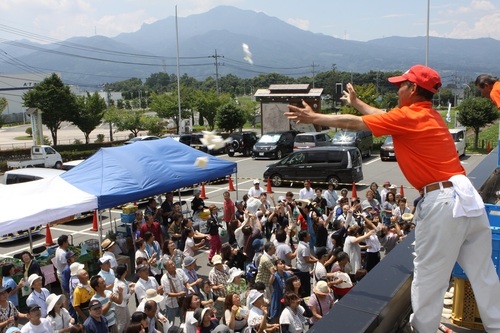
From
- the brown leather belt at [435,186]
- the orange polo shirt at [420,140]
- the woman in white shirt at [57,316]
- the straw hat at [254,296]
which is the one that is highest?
the orange polo shirt at [420,140]

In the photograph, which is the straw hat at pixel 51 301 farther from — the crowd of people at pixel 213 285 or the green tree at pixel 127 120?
the green tree at pixel 127 120

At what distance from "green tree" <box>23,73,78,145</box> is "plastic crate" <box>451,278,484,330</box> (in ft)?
134

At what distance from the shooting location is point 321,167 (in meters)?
19.9

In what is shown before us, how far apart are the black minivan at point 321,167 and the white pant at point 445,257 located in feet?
55.7

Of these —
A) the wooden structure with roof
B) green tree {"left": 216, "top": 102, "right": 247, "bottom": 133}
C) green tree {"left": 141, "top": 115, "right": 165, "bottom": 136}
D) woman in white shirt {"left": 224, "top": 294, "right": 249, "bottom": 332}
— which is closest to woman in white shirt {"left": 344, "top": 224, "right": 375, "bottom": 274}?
woman in white shirt {"left": 224, "top": 294, "right": 249, "bottom": 332}

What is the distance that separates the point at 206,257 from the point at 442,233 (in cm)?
980

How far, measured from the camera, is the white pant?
8.32 ft

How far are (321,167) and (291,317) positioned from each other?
14304 millimetres

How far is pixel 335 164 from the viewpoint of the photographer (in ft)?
64.6

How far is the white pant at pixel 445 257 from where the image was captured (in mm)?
2537

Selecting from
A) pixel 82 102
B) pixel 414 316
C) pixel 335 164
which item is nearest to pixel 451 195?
pixel 414 316

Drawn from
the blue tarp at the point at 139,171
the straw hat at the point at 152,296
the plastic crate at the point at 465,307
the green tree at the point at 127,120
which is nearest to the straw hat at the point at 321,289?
the straw hat at the point at 152,296

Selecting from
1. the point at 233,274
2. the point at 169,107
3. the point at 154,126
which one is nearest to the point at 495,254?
the point at 233,274

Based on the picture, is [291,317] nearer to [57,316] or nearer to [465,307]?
[465,307]
